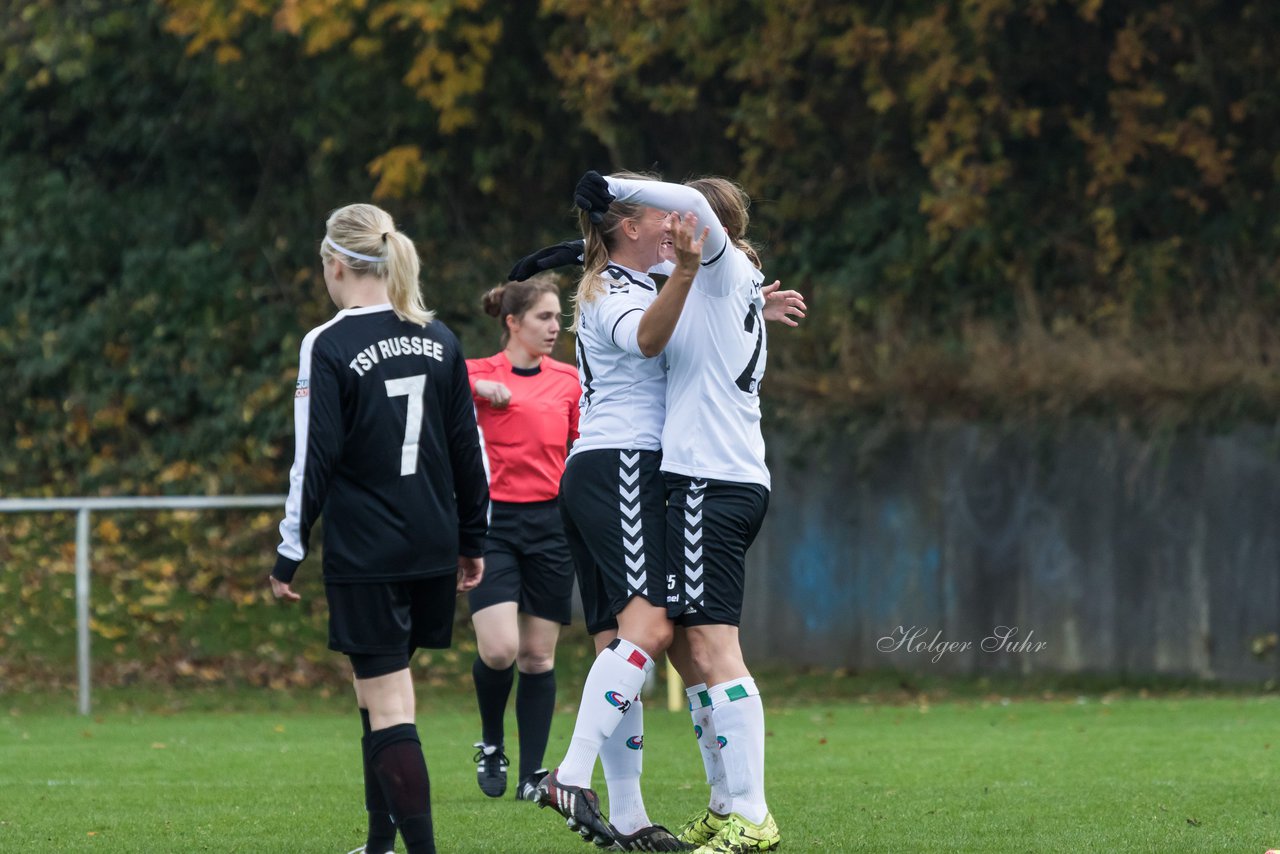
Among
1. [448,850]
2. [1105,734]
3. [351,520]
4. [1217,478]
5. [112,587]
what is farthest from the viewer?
[112,587]

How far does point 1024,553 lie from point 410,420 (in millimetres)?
10017

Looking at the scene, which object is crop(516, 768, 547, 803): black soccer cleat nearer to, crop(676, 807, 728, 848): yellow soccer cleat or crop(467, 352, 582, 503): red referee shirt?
crop(467, 352, 582, 503): red referee shirt

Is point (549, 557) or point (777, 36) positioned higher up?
point (777, 36)

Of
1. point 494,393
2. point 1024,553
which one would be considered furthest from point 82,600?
point 1024,553

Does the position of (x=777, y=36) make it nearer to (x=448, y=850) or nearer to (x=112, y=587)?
(x=112, y=587)

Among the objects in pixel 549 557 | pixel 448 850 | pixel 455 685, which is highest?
pixel 549 557

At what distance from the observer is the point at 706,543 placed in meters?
5.66

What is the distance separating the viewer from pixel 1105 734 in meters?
10.2

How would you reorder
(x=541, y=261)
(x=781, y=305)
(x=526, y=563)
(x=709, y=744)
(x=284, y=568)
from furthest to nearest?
(x=526, y=563), (x=781, y=305), (x=541, y=261), (x=709, y=744), (x=284, y=568)

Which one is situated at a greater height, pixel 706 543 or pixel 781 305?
pixel 781 305

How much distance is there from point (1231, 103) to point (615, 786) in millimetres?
12086

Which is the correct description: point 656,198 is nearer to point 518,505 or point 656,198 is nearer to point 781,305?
point 781,305

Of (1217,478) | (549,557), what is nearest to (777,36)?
(1217,478)

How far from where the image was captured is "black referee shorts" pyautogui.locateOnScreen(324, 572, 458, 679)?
5289mm
